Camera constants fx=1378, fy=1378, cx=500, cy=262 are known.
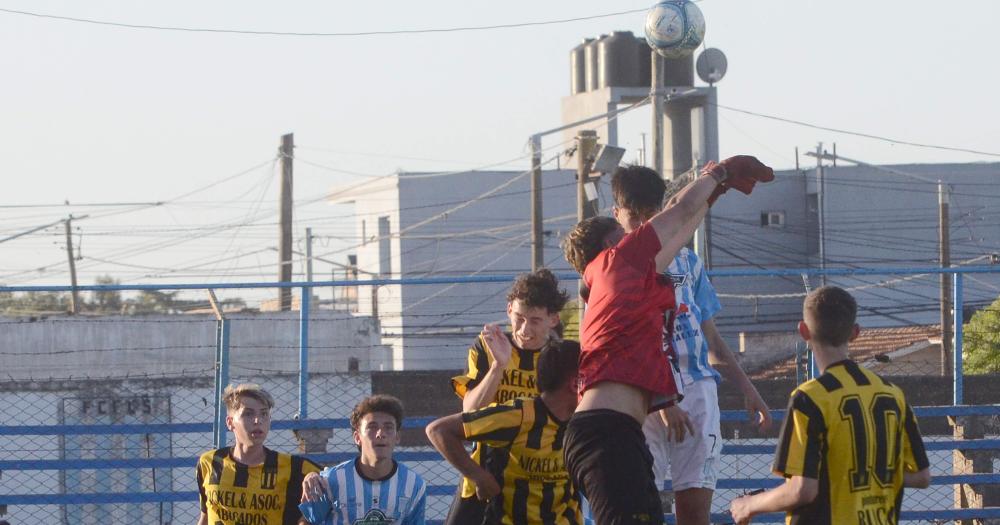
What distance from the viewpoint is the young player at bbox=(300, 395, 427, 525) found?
5.77m

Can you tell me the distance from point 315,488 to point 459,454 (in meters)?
0.76

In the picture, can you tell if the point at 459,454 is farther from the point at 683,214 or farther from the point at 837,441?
the point at 837,441

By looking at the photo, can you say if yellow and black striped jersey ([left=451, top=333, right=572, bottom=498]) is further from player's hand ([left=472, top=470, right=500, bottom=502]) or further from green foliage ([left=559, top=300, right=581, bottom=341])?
green foliage ([left=559, top=300, right=581, bottom=341])

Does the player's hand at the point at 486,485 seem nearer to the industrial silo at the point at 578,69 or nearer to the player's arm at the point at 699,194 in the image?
the player's arm at the point at 699,194

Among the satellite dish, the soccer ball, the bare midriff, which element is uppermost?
the satellite dish

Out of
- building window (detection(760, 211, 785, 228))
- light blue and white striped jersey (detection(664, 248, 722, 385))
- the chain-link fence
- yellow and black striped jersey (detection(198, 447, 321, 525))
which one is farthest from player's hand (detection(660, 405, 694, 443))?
building window (detection(760, 211, 785, 228))

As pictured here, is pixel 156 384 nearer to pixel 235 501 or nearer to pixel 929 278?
pixel 235 501

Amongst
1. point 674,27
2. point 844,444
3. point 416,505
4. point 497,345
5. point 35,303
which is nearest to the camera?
point 844,444

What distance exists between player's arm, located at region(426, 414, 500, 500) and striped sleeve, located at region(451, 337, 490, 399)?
21.9 inches

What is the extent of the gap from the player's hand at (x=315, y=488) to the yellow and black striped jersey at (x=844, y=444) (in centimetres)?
207

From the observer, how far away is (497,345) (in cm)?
549

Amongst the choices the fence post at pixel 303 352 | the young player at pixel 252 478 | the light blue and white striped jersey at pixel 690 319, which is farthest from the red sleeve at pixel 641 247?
the fence post at pixel 303 352

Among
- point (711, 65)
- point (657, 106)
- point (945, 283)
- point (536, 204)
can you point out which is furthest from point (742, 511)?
point (711, 65)

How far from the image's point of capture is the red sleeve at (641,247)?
4.54 m
